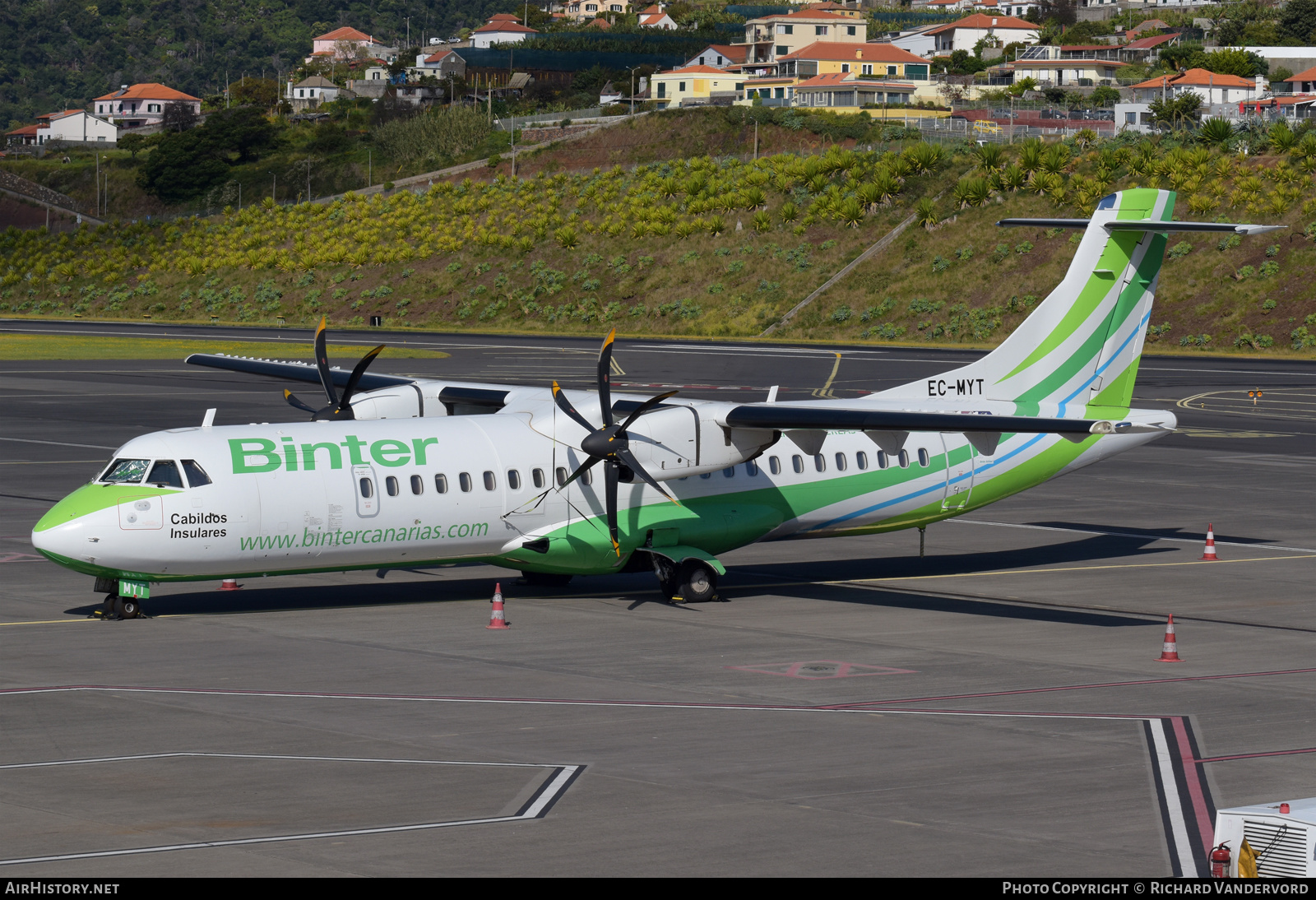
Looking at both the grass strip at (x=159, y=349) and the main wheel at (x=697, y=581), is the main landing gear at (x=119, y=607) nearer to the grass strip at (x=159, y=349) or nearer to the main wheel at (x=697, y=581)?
the main wheel at (x=697, y=581)

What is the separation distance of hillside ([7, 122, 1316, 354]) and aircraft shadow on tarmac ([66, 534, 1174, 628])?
5830cm

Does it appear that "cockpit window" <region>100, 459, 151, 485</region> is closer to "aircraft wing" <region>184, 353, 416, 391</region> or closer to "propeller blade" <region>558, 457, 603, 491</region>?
"propeller blade" <region>558, 457, 603, 491</region>

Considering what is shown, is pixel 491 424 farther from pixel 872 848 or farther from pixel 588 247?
pixel 588 247

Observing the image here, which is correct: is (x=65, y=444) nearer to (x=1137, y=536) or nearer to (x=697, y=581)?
(x=697, y=581)

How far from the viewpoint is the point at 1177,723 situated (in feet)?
59.9

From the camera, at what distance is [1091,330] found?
3036cm

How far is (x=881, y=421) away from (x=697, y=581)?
4.17 m

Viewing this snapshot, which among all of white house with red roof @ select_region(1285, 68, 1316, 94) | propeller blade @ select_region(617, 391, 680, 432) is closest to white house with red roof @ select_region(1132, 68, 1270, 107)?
white house with red roof @ select_region(1285, 68, 1316, 94)

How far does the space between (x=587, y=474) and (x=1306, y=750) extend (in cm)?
1246

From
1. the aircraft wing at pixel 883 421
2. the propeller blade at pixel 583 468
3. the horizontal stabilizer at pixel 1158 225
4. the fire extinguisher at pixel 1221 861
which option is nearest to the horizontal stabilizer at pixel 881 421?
the aircraft wing at pixel 883 421

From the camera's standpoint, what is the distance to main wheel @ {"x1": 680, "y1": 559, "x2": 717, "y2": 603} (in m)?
26.4

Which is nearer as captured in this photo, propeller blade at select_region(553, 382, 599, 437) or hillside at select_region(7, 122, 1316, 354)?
propeller blade at select_region(553, 382, 599, 437)

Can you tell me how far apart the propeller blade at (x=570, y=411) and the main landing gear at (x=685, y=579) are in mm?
2451

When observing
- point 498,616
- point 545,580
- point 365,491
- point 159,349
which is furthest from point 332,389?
point 159,349
